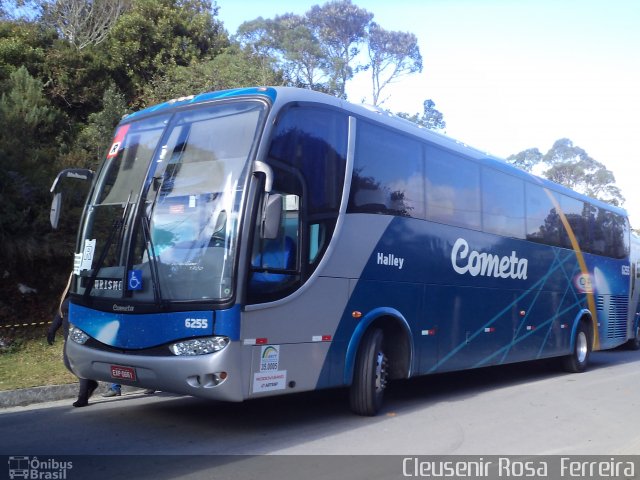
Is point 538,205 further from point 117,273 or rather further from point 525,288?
point 117,273

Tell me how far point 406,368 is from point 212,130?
13.5 ft

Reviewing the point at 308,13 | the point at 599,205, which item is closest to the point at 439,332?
the point at 599,205

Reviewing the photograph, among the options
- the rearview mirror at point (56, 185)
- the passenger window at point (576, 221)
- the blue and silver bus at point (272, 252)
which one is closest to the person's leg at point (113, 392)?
the blue and silver bus at point (272, 252)

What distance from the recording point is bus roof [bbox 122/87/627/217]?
7082 millimetres

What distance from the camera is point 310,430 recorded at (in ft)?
24.4

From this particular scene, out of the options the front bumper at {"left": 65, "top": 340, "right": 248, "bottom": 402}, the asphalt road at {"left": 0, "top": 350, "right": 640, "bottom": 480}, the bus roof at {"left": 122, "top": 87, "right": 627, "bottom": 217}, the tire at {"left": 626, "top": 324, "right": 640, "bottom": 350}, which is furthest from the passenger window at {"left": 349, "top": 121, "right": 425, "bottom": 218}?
the tire at {"left": 626, "top": 324, "right": 640, "bottom": 350}

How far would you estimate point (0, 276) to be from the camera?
1255cm

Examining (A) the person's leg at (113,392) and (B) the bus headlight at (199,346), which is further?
(A) the person's leg at (113,392)

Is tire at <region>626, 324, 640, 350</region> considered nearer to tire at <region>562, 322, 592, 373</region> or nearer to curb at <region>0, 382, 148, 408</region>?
tire at <region>562, 322, 592, 373</region>

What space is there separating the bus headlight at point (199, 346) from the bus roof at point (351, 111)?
2.55 m

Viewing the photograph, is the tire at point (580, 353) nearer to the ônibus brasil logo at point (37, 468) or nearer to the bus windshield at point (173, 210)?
the bus windshield at point (173, 210)

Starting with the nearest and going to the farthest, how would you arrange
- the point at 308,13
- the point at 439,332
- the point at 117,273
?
the point at 117,273
the point at 439,332
the point at 308,13

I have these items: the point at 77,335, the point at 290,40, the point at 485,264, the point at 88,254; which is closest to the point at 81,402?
the point at 77,335

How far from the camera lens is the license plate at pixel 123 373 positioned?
261 inches
